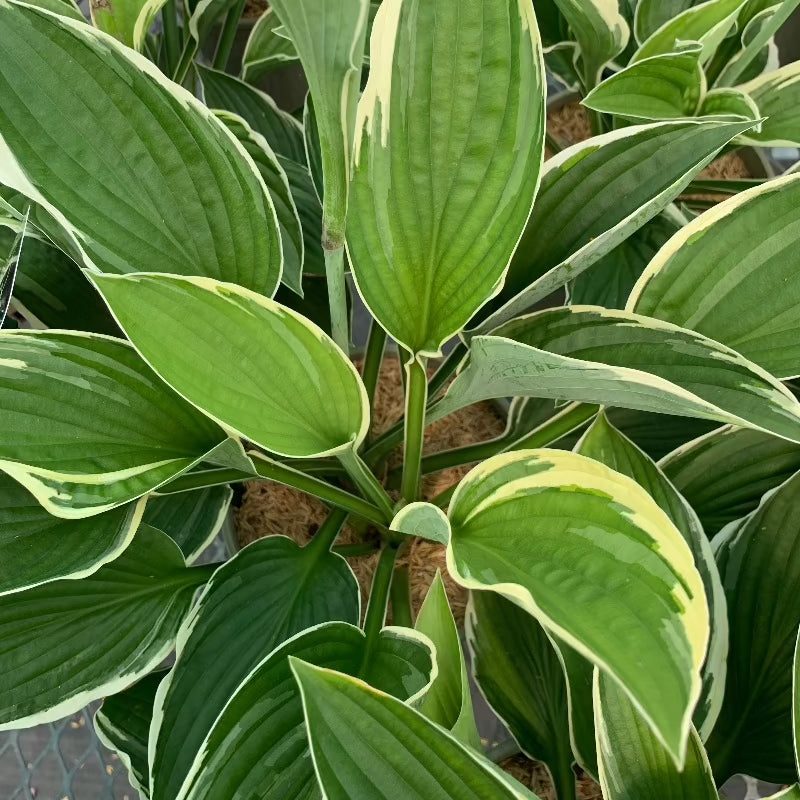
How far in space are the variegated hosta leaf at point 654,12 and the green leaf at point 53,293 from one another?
57cm

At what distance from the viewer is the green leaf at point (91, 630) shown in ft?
1.57

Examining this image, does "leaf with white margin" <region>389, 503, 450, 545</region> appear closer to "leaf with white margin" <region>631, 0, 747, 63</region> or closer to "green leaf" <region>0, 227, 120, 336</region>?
"green leaf" <region>0, 227, 120, 336</region>

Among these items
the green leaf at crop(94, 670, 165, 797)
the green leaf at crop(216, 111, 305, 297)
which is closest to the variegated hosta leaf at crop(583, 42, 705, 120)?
the green leaf at crop(216, 111, 305, 297)

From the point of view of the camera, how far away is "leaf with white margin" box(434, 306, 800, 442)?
331mm

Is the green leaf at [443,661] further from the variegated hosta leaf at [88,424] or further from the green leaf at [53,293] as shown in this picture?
the green leaf at [53,293]

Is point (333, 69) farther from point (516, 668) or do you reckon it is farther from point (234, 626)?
point (516, 668)

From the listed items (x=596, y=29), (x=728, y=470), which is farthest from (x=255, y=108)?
(x=728, y=470)

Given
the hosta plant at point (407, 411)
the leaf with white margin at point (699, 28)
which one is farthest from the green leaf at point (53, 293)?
the leaf with white margin at point (699, 28)

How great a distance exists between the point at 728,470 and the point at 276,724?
1.21ft

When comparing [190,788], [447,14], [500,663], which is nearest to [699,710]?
[500,663]

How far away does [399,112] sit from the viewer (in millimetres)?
375

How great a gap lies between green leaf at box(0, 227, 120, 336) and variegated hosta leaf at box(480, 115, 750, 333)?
31 centimetres

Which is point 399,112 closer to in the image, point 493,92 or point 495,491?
point 493,92

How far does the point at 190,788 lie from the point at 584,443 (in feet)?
1.01
